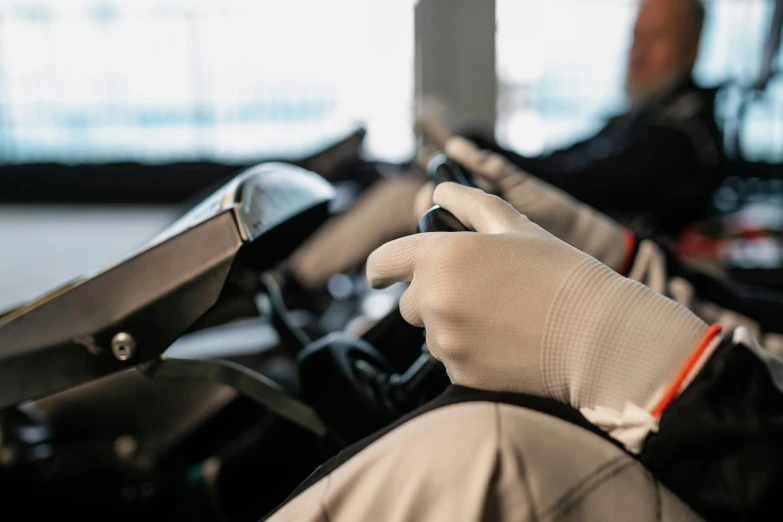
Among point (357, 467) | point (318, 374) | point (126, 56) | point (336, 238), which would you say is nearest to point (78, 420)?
point (318, 374)

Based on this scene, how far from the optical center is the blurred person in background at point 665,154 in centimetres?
173

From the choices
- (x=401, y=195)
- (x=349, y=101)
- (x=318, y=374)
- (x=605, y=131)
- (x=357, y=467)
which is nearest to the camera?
(x=357, y=467)

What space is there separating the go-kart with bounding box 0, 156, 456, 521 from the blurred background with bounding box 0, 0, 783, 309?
1.99m

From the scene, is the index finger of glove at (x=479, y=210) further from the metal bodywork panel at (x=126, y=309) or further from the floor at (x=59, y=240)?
the floor at (x=59, y=240)

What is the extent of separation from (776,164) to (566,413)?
9.96 feet

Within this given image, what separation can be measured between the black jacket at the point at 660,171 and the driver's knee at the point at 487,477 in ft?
4.71

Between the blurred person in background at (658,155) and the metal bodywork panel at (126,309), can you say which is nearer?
the metal bodywork panel at (126,309)

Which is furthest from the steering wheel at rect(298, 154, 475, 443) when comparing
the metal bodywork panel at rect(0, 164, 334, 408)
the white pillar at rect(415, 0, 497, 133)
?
the white pillar at rect(415, 0, 497, 133)

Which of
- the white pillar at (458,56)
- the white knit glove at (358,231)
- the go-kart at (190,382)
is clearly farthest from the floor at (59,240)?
the white pillar at (458,56)

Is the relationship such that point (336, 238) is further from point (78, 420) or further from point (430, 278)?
point (430, 278)

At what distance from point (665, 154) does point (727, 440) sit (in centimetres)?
155

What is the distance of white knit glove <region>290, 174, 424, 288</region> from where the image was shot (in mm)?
1432

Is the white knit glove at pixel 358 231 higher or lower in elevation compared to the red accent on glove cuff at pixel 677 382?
lower

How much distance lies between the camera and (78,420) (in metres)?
0.66
